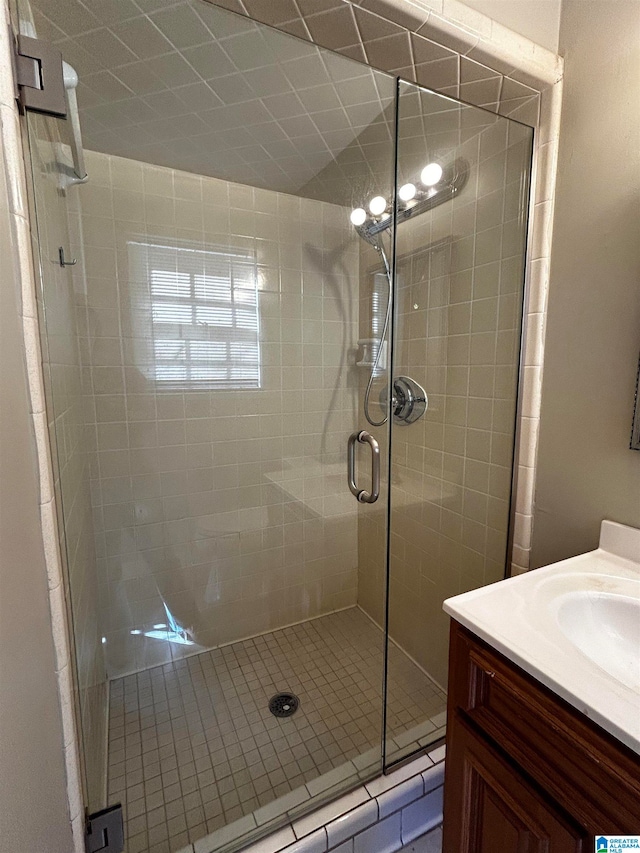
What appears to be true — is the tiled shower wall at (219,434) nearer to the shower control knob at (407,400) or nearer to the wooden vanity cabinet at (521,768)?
the shower control knob at (407,400)

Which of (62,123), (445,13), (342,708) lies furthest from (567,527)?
(62,123)

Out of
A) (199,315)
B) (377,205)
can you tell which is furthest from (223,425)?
(377,205)

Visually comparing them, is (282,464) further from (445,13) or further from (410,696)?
(445,13)

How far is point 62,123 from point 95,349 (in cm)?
79

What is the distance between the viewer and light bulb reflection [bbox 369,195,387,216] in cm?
159

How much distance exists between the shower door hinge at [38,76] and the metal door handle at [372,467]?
1.43m

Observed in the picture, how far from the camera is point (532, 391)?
124cm

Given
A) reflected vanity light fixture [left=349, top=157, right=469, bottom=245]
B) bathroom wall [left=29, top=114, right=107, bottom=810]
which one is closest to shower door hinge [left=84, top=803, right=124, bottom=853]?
bathroom wall [left=29, top=114, right=107, bottom=810]

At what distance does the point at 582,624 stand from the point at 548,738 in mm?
286

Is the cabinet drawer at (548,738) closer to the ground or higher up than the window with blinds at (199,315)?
closer to the ground

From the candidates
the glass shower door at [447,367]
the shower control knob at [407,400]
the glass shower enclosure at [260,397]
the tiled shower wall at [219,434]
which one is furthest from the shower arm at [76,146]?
the shower control knob at [407,400]

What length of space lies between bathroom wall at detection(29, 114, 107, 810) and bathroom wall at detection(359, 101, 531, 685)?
109 cm

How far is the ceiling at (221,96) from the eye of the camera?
1.02 meters

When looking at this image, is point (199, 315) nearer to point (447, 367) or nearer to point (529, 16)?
point (447, 367)
